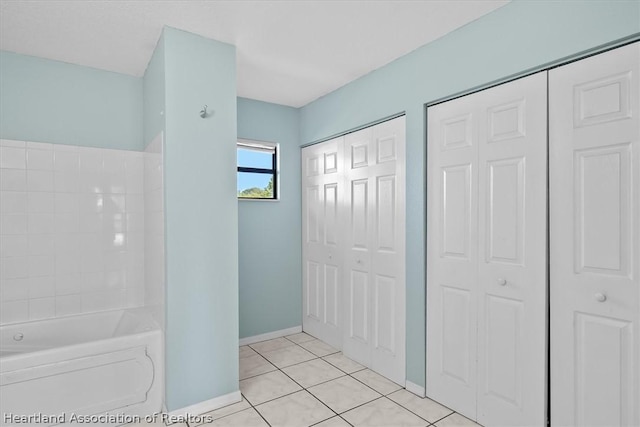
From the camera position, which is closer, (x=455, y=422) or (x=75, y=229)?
(x=455, y=422)

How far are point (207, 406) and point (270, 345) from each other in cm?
122

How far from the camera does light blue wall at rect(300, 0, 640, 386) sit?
166 cm

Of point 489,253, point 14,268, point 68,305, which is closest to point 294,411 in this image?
point 489,253

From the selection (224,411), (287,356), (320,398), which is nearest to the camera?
(224,411)

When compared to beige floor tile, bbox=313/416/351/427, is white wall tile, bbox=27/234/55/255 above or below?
above

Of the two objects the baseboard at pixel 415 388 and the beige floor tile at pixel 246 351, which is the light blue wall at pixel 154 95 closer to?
the beige floor tile at pixel 246 351

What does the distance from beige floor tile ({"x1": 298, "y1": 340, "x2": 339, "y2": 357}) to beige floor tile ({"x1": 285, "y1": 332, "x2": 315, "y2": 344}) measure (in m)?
0.08

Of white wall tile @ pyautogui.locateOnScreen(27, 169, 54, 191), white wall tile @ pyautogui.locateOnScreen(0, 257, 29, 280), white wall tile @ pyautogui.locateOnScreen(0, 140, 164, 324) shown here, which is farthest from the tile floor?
white wall tile @ pyautogui.locateOnScreen(27, 169, 54, 191)

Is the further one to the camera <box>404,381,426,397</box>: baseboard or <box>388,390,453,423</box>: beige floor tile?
<box>404,381,426,397</box>: baseboard

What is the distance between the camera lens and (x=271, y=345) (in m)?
3.52

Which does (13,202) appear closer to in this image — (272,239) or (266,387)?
(272,239)

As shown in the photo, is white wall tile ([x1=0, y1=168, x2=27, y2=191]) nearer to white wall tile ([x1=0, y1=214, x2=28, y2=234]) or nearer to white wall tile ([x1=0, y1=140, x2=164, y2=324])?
white wall tile ([x1=0, y1=140, x2=164, y2=324])

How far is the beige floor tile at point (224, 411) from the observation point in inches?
87.4

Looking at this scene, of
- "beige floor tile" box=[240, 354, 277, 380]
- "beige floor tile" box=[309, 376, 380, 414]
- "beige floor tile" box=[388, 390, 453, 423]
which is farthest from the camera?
"beige floor tile" box=[240, 354, 277, 380]
